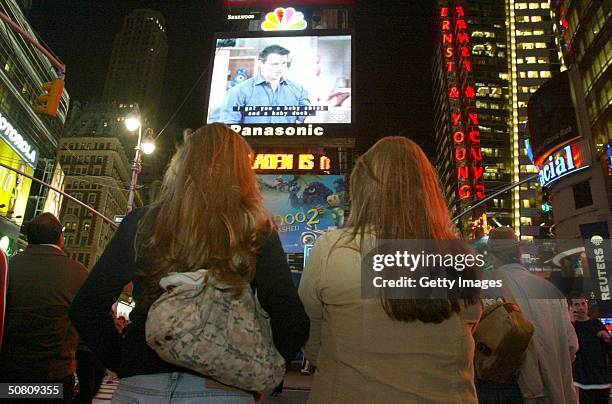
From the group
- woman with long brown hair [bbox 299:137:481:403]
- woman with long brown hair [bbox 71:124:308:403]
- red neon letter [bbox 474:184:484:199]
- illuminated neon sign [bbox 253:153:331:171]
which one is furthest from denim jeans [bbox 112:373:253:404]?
red neon letter [bbox 474:184:484:199]

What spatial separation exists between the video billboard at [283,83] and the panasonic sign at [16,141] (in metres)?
17.6

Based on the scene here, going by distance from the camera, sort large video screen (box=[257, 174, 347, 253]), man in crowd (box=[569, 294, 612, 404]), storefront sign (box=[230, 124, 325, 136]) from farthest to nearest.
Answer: storefront sign (box=[230, 124, 325, 136]), large video screen (box=[257, 174, 347, 253]), man in crowd (box=[569, 294, 612, 404])

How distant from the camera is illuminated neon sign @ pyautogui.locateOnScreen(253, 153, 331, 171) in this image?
2033cm

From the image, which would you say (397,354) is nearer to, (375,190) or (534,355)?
(375,190)

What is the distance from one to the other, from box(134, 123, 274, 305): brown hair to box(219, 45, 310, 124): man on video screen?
692 inches

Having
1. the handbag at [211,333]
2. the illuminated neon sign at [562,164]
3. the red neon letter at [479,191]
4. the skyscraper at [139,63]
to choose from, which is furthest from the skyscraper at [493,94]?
the skyscraper at [139,63]

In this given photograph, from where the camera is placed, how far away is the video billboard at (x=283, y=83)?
63.3 ft

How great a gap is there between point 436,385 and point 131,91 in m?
152

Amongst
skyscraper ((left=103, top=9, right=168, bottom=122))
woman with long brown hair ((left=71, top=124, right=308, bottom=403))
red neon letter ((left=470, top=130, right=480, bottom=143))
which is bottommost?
woman with long brown hair ((left=71, top=124, right=308, bottom=403))

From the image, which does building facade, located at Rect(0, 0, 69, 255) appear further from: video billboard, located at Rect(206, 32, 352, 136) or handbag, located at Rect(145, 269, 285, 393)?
handbag, located at Rect(145, 269, 285, 393)

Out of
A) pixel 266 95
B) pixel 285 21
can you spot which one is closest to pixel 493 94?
pixel 285 21

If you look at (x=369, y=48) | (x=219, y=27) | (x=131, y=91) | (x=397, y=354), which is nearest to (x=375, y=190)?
(x=397, y=354)

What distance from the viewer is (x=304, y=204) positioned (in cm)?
1933

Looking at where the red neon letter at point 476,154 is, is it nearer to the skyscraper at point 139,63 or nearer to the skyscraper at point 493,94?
the skyscraper at point 493,94
